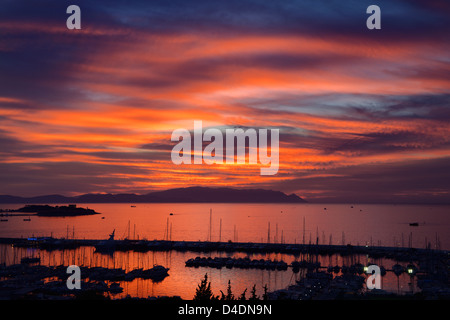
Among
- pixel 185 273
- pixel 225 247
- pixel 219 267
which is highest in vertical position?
pixel 225 247

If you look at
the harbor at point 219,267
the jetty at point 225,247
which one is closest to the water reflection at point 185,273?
the harbor at point 219,267

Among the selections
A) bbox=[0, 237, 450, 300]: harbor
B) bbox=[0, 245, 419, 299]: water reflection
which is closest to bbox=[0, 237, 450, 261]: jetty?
bbox=[0, 237, 450, 300]: harbor

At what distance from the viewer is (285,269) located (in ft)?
175

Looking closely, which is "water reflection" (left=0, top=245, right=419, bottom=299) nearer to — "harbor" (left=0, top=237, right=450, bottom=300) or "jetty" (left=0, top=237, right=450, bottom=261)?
"harbor" (left=0, top=237, right=450, bottom=300)

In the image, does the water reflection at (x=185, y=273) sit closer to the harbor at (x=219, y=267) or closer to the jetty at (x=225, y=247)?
the harbor at (x=219, y=267)

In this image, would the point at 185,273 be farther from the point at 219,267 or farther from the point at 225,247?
the point at 225,247

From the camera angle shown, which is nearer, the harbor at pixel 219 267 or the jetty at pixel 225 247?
the harbor at pixel 219 267

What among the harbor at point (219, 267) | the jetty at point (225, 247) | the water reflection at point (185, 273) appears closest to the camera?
the harbor at point (219, 267)

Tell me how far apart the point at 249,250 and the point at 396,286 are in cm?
3036

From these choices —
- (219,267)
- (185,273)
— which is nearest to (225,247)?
(219,267)

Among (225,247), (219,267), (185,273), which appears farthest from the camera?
(225,247)
